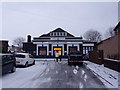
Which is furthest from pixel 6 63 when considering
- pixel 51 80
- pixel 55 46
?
pixel 55 46

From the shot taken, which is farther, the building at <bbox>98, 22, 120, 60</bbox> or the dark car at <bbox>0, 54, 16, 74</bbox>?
the building at <bbox>98, 22, 120, 60</bbox>

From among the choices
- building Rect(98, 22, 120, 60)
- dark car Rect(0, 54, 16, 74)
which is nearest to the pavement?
dark car Rect(0, 54, 16, 74)

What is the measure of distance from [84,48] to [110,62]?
119ft

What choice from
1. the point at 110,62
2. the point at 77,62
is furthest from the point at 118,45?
the point at 77,62

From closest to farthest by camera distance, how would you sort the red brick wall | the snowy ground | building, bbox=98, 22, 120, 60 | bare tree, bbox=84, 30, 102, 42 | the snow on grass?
the snow on grass
the snowy ground
building, bbox=98, 22, 120, 60
the red brick wall
bare tree, bbox=84, 30, 102, 42

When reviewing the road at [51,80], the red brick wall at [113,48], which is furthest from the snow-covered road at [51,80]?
the red brick wall at [113,48]

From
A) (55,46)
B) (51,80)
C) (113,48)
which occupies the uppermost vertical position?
(55,46)

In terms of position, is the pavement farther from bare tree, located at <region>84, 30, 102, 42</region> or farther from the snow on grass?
bare tree, located at <region>84, 30, 102, 42</region>

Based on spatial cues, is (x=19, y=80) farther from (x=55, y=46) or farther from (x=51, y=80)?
(x=55, y=46)

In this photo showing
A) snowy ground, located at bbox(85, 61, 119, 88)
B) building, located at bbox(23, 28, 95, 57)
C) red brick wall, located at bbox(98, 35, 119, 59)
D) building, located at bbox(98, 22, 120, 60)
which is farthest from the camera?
building, located at bbox(23, 28, 95, 57)

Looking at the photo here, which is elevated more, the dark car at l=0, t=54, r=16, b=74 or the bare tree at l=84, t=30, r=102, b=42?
the bare tree at l=84, t=30, r=102, b=42

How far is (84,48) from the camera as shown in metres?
53.3

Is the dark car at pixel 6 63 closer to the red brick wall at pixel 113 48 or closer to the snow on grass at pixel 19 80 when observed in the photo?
the snow on grass at pixel 19 80

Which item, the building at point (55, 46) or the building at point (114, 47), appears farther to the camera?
the building at point (55, 46)
